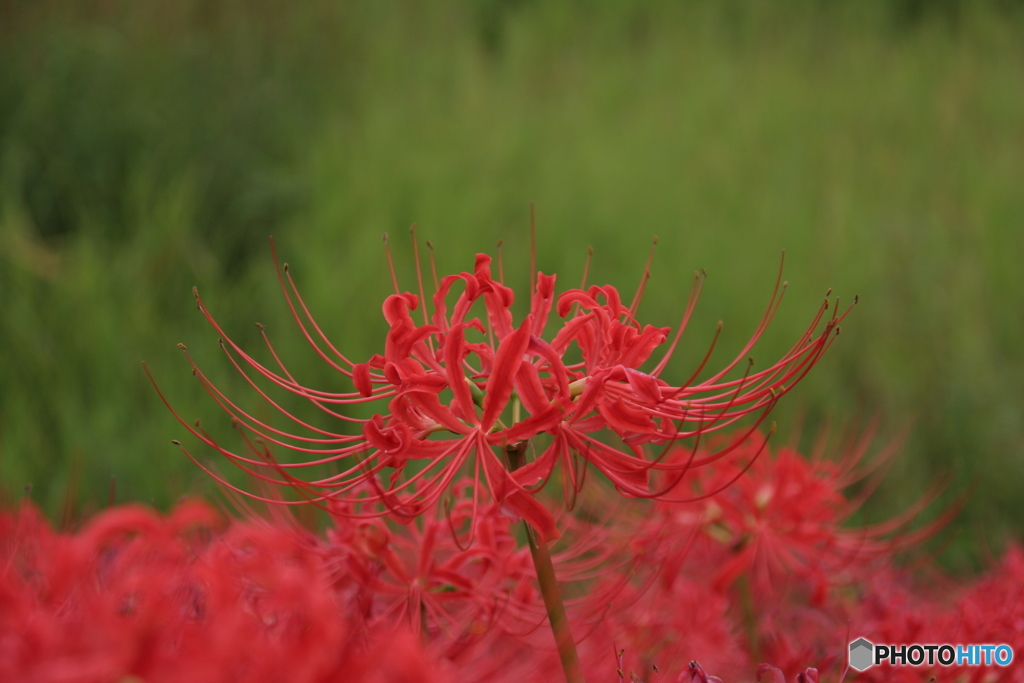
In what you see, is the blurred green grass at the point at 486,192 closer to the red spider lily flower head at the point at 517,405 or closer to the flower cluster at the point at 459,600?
the flower cluster at the point at 459,600

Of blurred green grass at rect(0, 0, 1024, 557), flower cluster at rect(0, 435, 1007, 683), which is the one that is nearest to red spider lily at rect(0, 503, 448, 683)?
flower cluster at rect(0, 435, 1007, 683)

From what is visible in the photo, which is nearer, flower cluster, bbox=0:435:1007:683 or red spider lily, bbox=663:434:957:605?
flower cluster, bbox=0:435:1007:683

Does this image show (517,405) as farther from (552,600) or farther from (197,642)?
(197,642)

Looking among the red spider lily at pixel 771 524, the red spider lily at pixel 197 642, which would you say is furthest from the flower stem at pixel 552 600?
the red spider lily at pixel 771 524

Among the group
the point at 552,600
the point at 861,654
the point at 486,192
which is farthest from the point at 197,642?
the point at 486,192

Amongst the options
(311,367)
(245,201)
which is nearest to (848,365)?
(311,367)

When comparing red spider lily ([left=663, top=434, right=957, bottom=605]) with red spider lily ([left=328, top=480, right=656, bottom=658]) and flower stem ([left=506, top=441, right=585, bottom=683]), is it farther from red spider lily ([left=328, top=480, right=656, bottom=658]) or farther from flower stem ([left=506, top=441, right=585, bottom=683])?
flower stem ([left=506, top=441, right=585, bottom=683])

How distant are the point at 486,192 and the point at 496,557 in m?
2.17

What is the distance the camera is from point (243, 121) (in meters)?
3.06

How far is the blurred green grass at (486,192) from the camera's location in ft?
7.50

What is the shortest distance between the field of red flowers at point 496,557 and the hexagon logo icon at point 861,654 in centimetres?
2

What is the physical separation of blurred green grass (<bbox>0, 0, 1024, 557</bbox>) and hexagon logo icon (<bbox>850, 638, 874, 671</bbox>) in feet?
2.97

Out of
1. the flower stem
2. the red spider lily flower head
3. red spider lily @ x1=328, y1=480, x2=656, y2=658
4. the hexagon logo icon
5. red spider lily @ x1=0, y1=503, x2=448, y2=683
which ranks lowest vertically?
the hexagon logo icon

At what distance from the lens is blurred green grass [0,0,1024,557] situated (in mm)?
2285
